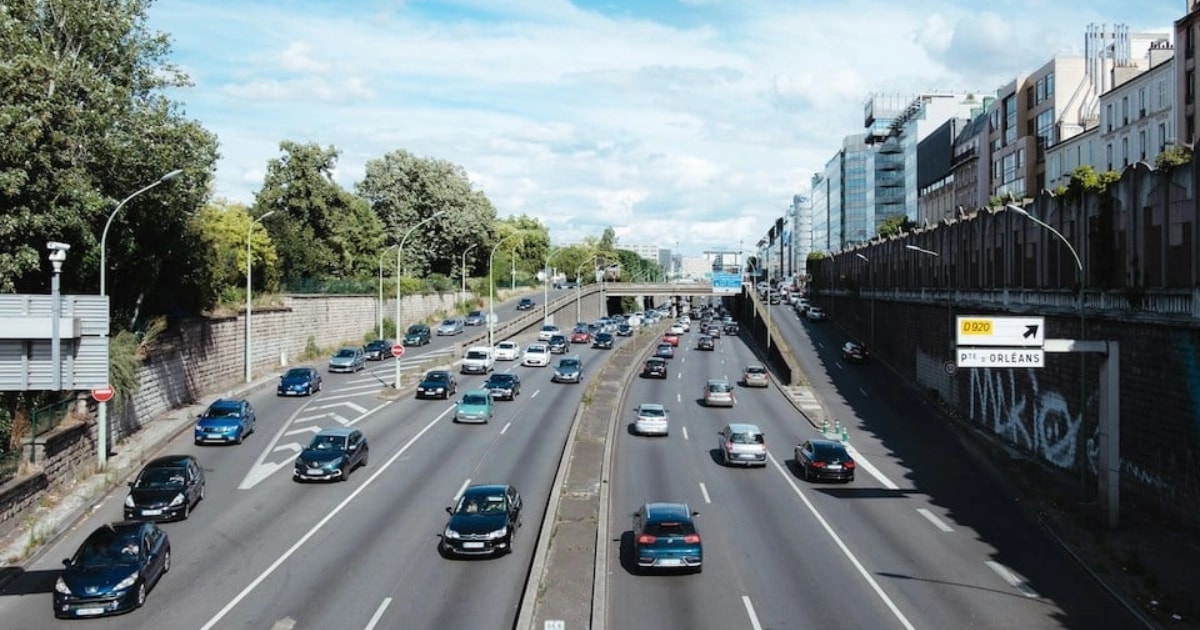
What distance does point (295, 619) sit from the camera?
19031 millimetres

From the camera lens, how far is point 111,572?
19547 millimetres

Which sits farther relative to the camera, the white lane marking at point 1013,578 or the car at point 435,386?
the car at point 435,386

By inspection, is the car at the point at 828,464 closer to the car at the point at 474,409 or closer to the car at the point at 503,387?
the car at the point at 474,409

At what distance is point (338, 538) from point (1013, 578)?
53.6ft

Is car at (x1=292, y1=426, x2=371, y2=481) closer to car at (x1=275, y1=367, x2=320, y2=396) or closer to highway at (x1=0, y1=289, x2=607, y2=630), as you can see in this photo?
highway at (x1=0, y1=289, x2=607, y2=630)

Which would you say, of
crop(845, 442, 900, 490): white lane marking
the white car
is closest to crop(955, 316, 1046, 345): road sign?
crop(845, 442, 900, 490): white lane marking

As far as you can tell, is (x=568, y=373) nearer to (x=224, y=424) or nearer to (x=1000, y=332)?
(x=224, y=424)

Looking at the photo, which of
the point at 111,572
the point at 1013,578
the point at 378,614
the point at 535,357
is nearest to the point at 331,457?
the point at 111,572

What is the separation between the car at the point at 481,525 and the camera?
76.8 feet

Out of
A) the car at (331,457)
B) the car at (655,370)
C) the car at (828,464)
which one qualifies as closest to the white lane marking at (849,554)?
the car at (828,464)

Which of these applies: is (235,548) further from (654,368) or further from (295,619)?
(654,368)

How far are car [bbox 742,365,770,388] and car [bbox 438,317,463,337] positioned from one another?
34.7 m

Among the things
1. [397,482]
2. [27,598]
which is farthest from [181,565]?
[397,482]

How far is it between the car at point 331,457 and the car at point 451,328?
54.6 meters
